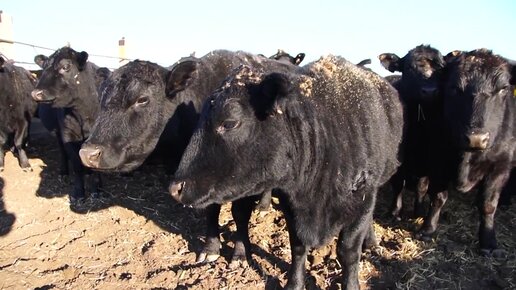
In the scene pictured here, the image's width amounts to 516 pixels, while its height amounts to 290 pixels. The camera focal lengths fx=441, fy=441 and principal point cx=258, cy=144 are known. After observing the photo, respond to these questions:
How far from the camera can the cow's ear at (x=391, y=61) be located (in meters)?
6.80

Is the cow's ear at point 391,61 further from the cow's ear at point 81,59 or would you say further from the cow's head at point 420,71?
the cow's ear at point 81,59

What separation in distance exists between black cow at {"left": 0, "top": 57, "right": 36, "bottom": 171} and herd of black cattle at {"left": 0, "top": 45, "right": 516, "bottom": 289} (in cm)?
208

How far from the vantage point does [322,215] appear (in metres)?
3.70

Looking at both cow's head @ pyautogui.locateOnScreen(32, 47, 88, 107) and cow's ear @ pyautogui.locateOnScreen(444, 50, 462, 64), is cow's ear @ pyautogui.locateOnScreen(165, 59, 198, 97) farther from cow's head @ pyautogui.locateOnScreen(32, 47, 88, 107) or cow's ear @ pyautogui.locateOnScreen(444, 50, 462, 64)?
cow's ear @ pyautogui.locateOnScreen(444, 50, 462, 64)

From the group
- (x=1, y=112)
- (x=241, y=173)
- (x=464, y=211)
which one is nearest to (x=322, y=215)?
(x=241, y=173)

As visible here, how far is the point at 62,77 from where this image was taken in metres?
6.56

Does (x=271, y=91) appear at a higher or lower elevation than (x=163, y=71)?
higher

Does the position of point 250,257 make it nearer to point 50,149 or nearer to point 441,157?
point 441,157

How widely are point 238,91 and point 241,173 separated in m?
0.64

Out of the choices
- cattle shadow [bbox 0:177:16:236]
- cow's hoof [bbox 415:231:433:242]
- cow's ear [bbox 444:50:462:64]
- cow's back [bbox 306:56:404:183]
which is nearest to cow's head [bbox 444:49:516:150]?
cow's ear [bbox 444:50:462:64]

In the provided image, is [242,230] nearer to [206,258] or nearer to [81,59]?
[206,258]

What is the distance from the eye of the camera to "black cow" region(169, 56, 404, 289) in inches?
132

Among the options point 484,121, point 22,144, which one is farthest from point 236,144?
point 22,144

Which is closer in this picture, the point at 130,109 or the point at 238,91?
Result: the point at 238,91
